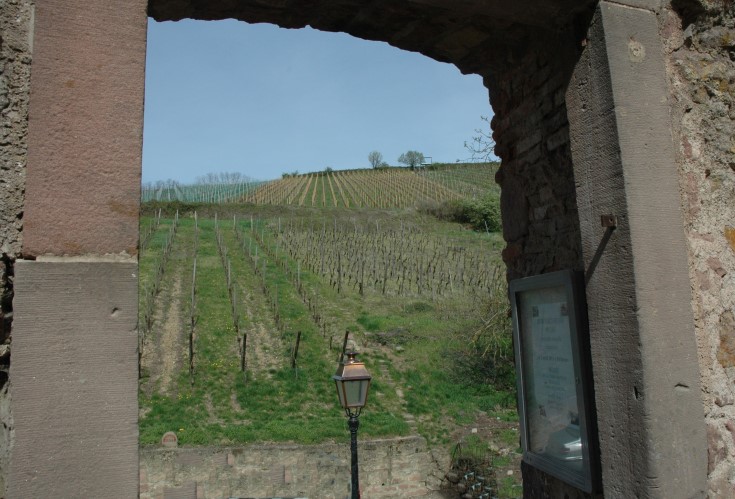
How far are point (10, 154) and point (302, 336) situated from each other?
15.1 metres

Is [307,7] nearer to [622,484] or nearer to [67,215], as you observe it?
[67,215]

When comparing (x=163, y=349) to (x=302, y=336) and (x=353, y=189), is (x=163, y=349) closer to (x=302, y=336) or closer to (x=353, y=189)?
(x=302, y=336)

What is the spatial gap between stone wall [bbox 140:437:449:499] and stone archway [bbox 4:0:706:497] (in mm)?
8333

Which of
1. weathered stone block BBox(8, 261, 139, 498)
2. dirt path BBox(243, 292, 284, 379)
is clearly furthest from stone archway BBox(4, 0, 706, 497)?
dirt path BBox(243, 292, 284, 379)

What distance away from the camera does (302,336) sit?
16734 mm

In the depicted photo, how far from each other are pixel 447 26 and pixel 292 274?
19.4 m

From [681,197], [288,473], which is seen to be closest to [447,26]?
[681,197]

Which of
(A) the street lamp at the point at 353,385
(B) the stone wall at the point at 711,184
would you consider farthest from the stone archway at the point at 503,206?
(A) the street lamp at the point at 353,385

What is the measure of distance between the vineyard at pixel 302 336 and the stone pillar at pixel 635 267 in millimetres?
9617

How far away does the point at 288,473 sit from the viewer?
10969 mm

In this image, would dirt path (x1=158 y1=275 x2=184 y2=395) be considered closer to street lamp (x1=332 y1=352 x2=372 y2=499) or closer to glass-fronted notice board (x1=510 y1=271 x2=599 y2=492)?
street lamp (x1=332 y1=352 x2=372 y2=499)

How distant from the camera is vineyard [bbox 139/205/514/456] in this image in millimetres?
12922

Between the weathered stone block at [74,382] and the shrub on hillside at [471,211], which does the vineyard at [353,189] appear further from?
the weathered stone block at [74,382]

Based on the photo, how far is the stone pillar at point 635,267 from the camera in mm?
2475
